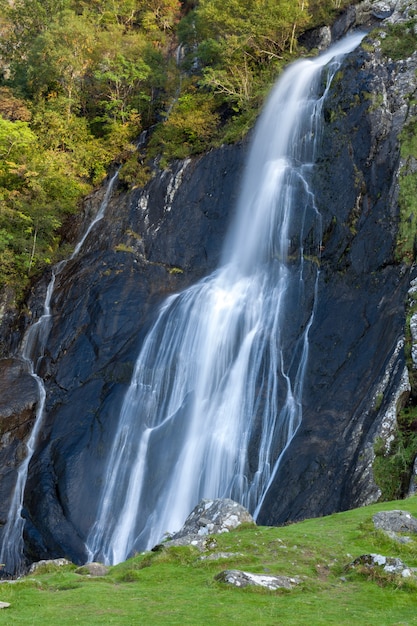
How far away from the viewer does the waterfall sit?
18.2 metres

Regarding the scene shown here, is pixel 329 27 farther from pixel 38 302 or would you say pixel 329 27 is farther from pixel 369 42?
pixel 38 302

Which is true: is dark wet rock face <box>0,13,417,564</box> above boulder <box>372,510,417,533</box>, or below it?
above

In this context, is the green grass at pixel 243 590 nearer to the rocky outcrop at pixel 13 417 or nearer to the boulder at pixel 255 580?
the boulder at pixel 255 580

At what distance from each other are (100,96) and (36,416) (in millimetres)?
21273

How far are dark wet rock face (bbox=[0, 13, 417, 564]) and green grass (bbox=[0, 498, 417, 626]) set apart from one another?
4764 mm

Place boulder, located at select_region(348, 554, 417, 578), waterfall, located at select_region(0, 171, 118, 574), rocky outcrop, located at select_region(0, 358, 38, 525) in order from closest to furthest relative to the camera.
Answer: boulder, located at select_region(348, 554, 417, 578)
waterfall, located at select_region(0, 171, 118, 574)
rocky outcrop, located at select_region(0, 358, 38, 525)

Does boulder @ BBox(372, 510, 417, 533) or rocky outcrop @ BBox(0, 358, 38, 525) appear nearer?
boulder @ BBox(372, 510, 417, 533)

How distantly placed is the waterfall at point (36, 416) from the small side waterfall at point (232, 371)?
2.73m

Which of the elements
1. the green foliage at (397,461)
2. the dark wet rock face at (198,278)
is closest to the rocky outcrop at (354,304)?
the dark wet rock face at (198,278)

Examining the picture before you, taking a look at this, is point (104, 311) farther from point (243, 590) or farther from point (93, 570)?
point (243, 590)

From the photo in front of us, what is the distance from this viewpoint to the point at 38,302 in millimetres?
25672

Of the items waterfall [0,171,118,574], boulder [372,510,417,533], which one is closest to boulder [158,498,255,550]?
boulder [372,510,417,533]

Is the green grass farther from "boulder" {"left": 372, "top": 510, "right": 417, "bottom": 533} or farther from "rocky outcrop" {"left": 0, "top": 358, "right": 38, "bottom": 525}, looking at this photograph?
"rocky outcrop" {"left": 0, "top": 358, "right": 38, "bottom": 525}

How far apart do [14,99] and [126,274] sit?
13939mm
